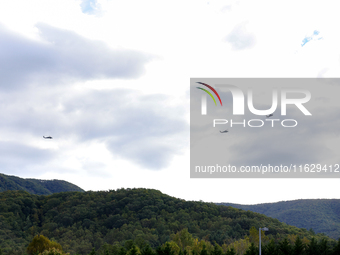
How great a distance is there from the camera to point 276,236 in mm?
69812

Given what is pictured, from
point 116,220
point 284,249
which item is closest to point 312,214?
point 116,220

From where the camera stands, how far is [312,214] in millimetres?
161750

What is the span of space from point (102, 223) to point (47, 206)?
2253 centimetres

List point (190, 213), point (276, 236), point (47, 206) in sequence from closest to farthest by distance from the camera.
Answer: point (276, 236)
point (190, 213)
point (47, 206)

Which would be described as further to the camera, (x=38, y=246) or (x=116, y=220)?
(x=116, y=220)

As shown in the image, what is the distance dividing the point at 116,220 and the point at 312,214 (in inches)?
4300

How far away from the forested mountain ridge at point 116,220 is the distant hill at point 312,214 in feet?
243

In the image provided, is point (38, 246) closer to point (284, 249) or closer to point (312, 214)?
point (284, 249)

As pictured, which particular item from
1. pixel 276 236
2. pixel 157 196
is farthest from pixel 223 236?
pixel 157 196

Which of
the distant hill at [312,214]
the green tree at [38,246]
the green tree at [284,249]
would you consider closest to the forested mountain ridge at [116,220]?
the green tree at [38,246]

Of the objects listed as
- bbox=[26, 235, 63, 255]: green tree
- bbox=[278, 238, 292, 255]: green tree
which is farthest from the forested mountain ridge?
bbox=[278, 238, 292, 255]: green tree

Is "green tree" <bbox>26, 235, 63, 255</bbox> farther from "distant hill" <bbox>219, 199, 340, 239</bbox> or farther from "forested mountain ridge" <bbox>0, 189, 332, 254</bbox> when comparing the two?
"distant hill" <bbox>219, 199, 340, 239</bbox>

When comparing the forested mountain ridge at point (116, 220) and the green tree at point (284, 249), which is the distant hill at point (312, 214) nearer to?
the forested mountain ridge at point (116, 220)

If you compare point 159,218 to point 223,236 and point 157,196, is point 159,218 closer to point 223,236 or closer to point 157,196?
point 157,196
